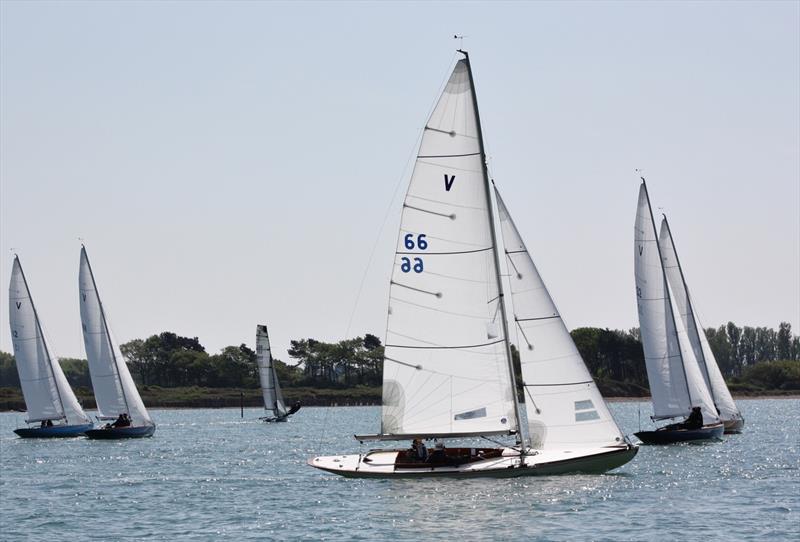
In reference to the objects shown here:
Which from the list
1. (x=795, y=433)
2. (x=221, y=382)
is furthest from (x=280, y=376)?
(x=795, y=433)

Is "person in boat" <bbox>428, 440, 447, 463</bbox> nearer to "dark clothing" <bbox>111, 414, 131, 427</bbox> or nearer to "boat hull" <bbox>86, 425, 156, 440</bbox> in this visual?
"boat hull" <bbox>86, 425, 156, 440</bbox>

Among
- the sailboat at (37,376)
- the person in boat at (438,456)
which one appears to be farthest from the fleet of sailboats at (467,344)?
the sailboat at (37,376)

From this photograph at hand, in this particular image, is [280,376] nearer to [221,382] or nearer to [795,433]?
[221,382]

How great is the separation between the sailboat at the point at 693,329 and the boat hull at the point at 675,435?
23.8ft

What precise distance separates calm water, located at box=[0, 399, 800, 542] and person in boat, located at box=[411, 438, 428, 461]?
0.93 metres

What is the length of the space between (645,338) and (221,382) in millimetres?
140499

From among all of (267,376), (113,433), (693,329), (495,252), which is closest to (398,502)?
(495,252)

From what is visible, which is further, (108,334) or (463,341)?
(108,334)

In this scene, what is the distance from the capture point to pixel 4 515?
38125 millimetres

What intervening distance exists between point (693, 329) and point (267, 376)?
55.2 meters

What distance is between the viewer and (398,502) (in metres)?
36.3

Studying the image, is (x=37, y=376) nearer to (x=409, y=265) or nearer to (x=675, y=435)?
(x=675, y=435)

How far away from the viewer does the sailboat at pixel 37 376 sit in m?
82.6

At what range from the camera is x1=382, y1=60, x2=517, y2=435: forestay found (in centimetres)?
3894
